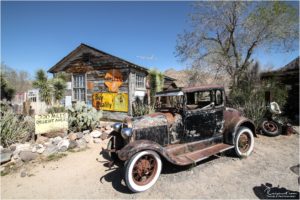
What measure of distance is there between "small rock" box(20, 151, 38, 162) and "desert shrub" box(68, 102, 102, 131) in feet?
7.29

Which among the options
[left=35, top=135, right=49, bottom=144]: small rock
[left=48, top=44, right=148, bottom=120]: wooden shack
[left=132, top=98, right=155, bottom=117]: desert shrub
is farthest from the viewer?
[left=48, top=44, right=148, bottom=120]: wooden shack

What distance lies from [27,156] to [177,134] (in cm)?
399

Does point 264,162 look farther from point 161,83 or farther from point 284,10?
point 284,10

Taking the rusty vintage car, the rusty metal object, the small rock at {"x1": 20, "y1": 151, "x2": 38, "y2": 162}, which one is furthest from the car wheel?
the small rock at {"x1": 20, "y1": 151, "x2": 38, "y2": 162}

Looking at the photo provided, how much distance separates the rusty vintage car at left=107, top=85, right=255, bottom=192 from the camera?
379 cm

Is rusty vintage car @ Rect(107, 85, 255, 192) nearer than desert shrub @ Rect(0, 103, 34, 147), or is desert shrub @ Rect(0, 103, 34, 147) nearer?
rusty vintage car @ Rect(107, 85, 255, 192)

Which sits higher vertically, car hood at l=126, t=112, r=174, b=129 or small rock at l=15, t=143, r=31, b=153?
car hood at l=126, t=112, r=174, b=129

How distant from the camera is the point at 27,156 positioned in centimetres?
508

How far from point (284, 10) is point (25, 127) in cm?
1648

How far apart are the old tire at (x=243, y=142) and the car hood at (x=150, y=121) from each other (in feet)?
6.88

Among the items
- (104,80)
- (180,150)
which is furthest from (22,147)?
(104,80)

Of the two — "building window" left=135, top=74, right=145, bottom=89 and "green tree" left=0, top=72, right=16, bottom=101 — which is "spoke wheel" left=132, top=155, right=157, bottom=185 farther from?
"green tree" left=0, top=72, right=16, bottom=101

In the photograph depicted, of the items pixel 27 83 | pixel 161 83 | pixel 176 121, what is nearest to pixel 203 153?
pixel 176 121

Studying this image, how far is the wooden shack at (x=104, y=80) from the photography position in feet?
34.3
